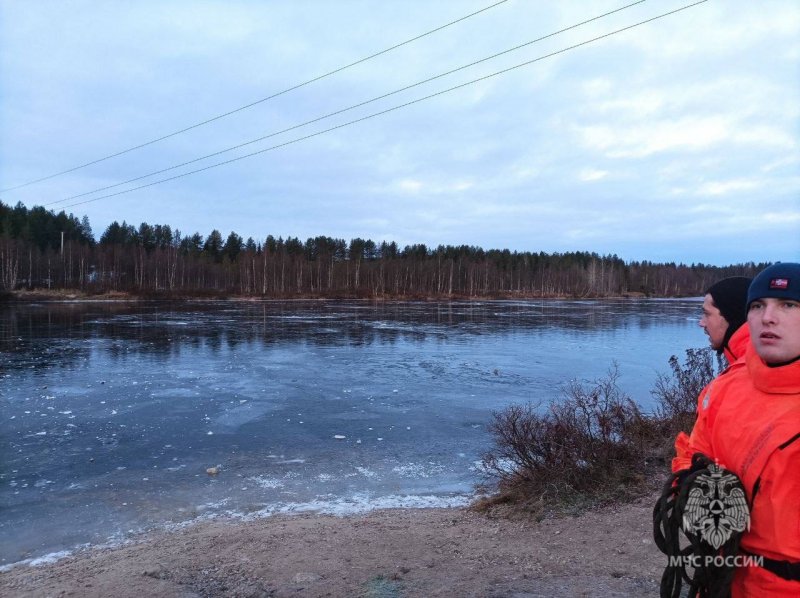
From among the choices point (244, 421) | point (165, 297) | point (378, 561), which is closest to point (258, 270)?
point (165, 297)

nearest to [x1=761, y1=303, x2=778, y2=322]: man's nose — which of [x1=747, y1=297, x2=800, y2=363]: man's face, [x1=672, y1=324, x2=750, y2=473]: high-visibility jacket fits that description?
[x1=747, y1=297, x2=800, y2=363]: man's face

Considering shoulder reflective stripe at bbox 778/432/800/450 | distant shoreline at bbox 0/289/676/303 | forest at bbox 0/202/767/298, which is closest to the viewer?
shoulder reflective stripe at bbox 778/432/800/450

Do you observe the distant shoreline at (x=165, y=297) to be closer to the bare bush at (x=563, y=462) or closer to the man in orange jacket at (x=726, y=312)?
the bare bush at (x=563, y=462)

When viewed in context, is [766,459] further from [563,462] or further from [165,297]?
[165,297]

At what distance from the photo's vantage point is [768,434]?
2.00 m

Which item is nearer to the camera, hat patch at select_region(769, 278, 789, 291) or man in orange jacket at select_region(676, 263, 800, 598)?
man in orange jacket at select_region(676, 263, 800, 598)

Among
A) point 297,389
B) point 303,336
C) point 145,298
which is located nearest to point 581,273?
point 145,298

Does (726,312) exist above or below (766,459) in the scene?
above

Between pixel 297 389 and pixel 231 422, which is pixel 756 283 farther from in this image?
pixel 297 389

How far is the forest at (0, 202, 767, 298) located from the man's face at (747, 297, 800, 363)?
73808mm

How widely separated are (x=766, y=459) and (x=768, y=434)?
0.09m

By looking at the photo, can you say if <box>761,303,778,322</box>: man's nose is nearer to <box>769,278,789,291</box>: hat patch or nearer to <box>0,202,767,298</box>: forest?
<box>769,278,789,291</box>: hat patch

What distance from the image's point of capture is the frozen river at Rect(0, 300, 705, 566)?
708 centimetres

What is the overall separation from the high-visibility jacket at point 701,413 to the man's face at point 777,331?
0.79 feet
